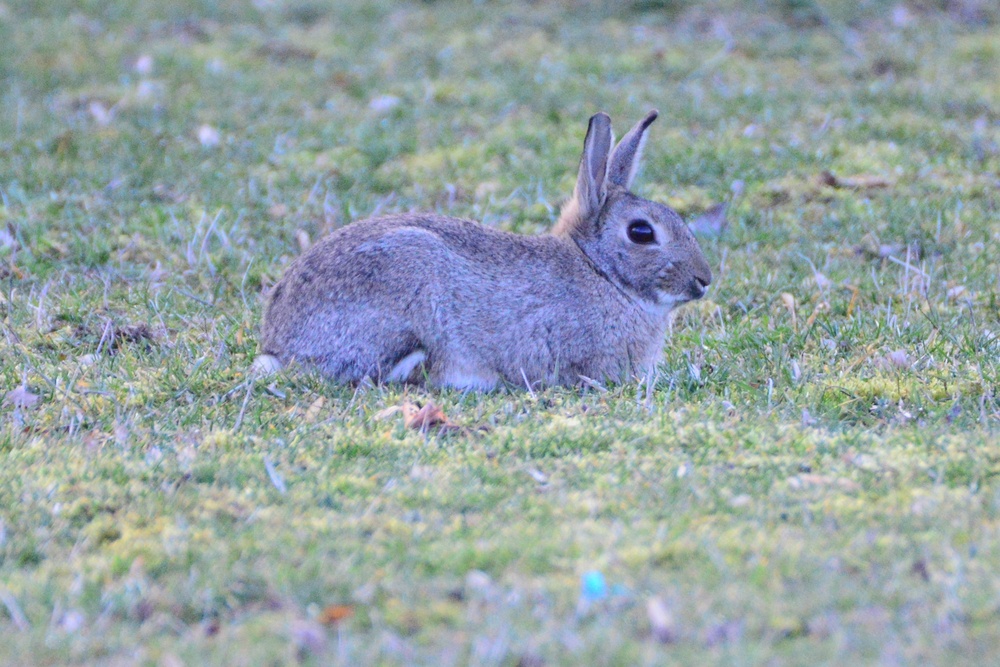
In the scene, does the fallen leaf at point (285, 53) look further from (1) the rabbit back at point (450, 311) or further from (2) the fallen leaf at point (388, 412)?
(2) the fallen leaf at point (388, 412)

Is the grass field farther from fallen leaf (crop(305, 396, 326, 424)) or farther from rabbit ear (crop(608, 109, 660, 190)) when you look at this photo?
rabbit ear (crop(608, 109, 660, 190))

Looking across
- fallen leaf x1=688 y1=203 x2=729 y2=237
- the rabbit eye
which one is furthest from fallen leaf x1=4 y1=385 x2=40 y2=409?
fallen leaf x1=688 y1=203 x2=729 y2=237

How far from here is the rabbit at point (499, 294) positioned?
19.2 ft

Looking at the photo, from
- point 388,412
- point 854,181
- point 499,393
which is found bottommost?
point 499,393

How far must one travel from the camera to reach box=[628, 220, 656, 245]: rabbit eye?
638cm

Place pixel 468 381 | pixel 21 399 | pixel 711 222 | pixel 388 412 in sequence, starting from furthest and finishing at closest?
pixel 711 222, pixel 468 381, pixel 21 399, pixel 388 412

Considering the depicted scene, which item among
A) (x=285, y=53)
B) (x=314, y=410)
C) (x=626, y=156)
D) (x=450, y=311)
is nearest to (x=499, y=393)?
(x=450, y=311)

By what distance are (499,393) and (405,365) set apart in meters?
0.47

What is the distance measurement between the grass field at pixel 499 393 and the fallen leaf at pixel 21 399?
0.02 metres

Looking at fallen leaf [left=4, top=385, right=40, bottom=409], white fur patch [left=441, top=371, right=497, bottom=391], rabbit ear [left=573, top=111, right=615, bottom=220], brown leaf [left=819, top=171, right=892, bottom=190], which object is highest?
Answer: rabbit ear [left=573, top=111, right=615, bottom=220]

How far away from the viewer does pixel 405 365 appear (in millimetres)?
5922

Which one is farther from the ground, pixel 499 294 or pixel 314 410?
pixel 499 294

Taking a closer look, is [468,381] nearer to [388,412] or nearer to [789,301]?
[388,412]

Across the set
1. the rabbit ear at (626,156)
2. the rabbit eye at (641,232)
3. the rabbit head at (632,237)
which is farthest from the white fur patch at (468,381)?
the rabbit ear at (626,156)
